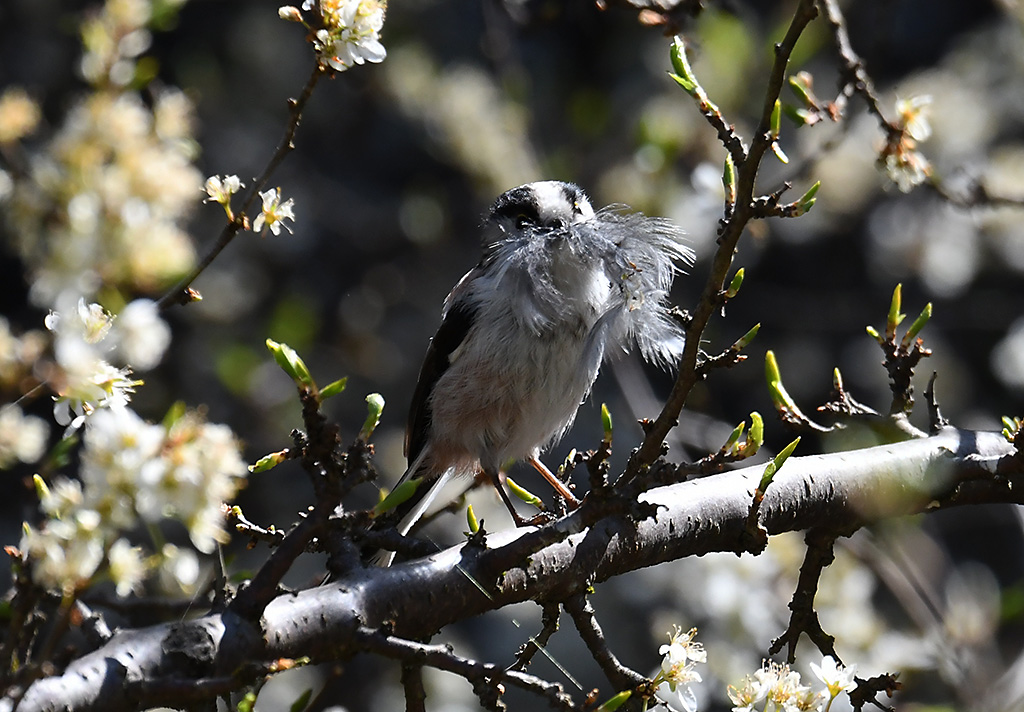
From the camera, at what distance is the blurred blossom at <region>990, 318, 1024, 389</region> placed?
17.1 ft

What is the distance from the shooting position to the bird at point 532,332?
2.41 metres

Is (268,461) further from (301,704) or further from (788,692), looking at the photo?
(788,692)

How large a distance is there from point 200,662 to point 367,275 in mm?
4809

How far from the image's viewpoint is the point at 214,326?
17.9 ft

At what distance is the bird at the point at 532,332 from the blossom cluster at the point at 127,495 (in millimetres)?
1320

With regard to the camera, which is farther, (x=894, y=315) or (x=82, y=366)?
(x=894, y=315)

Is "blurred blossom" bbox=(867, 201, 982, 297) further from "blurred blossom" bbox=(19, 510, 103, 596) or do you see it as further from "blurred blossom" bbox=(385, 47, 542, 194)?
"blurred blossom" bbox=(19, 510, 103, 596)

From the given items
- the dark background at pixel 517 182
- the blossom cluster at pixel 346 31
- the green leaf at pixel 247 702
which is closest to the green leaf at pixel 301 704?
the green leaf at pixel 247 702

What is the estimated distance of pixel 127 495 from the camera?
1044 mm

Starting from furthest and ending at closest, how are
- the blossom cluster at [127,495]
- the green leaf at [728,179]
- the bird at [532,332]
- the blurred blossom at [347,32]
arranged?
1. the bird at [532,332]
2. the green leaf at [728,179]
3. the blurred blossom at [347,32]
4. the blossom cluster at [127,495]

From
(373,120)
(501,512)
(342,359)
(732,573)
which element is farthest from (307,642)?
(373,120)

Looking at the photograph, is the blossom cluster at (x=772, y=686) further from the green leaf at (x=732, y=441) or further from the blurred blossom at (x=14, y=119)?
the blurred blossom at (x=14, y=119)

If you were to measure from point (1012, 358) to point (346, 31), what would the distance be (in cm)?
477

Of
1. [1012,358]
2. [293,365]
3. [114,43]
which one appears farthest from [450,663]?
[1012,358]
